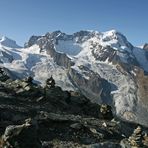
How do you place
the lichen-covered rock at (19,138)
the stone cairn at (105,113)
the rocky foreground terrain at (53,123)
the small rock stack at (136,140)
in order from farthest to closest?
the stone cairn at (105,113) → the small rock stack at (136,140) → the rocky foreground terrain at (53,123) → the lichen-covered rock at (19,138)

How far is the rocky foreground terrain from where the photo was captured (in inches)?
1105

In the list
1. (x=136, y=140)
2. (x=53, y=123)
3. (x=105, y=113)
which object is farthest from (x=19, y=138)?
(x=105, y=113)

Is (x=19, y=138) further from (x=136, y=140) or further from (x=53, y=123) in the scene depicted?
(x=53, y=123)

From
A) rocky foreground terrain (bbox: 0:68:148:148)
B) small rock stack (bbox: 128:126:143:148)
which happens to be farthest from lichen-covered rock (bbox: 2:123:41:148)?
small rock stack (bbox: 128:126:143:148)

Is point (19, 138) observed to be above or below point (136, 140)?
above

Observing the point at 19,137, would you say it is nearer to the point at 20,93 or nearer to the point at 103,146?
the point at 103,146

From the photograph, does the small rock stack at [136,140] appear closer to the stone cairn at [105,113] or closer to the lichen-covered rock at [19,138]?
the lichen-covered rock at [19,138]

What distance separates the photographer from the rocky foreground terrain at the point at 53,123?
2808 cm

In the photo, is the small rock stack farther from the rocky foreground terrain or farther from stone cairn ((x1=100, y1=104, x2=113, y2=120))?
stone cairn ((x1=100, y1=104, x2=113, y2=120))

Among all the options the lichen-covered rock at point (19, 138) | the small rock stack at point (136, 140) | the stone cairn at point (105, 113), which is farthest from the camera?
the stone cairn at point (105, 113)

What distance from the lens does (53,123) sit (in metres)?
44.6

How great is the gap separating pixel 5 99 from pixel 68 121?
41.2ft

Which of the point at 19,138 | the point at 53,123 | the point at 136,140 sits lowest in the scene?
the point at 53,123

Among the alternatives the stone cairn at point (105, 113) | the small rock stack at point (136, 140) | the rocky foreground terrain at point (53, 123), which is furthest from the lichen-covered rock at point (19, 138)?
the stone cairn at point (105, 113)
